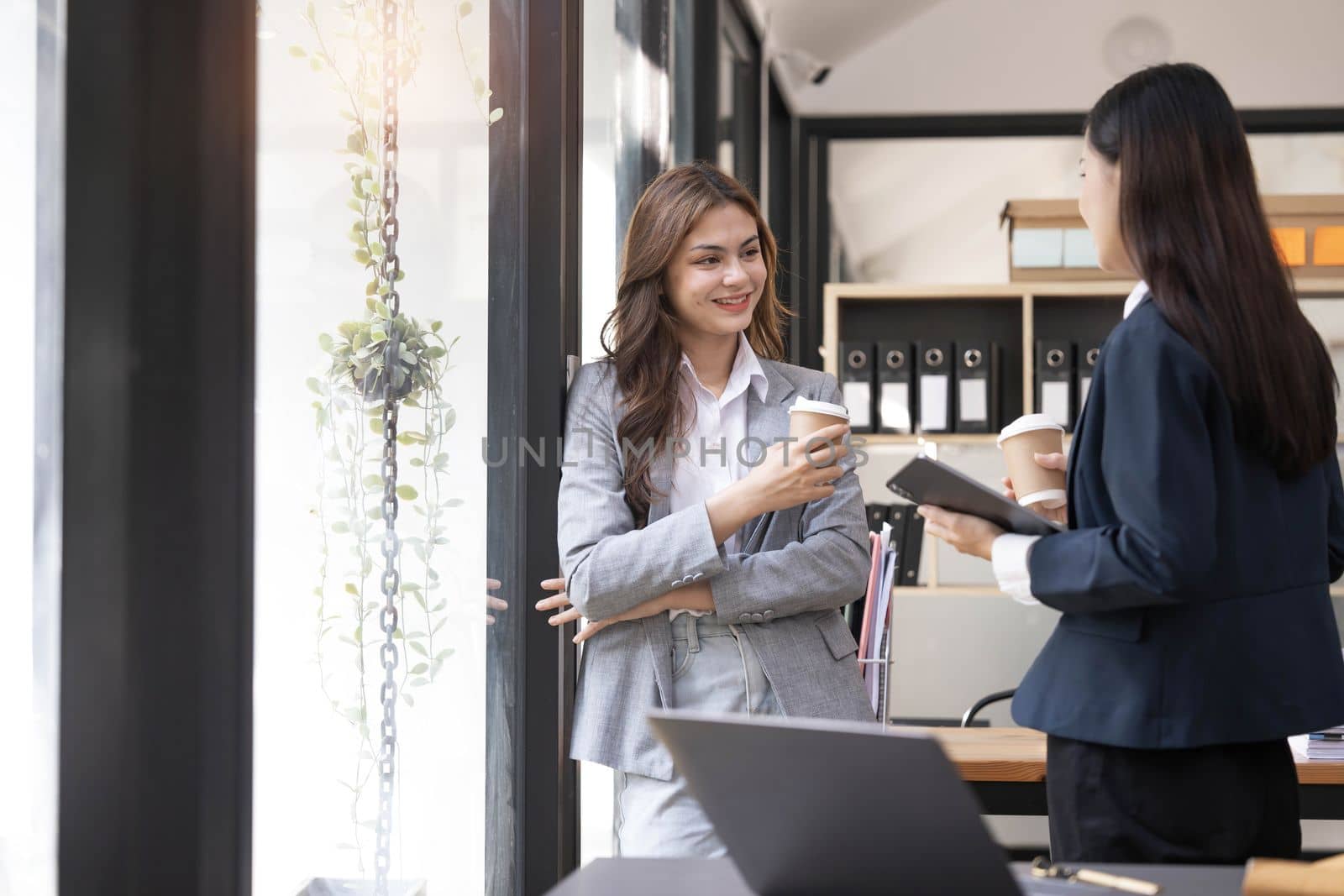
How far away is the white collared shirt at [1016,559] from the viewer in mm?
1378

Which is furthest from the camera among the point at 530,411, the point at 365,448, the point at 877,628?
the point at 877,628

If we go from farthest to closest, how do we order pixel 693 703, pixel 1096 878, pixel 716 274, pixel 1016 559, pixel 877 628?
pixel 877 628
pixel 716 274
pixel 693 703
pixel 1016 559
pixel 1096 878

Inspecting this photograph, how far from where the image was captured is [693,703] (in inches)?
69.2

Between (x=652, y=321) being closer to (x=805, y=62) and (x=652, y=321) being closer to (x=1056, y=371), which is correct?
(x=1056, y=371)

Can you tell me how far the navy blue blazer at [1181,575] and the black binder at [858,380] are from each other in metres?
2.88

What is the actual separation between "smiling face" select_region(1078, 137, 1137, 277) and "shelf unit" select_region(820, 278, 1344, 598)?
2771mm

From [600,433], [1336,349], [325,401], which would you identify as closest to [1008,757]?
[600,433]

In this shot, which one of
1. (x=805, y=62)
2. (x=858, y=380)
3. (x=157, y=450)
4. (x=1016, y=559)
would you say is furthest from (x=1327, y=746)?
(x=805, y=62)

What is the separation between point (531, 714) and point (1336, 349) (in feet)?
11.5

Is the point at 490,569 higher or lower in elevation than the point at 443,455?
lower

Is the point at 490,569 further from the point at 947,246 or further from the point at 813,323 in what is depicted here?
the point at 947,246

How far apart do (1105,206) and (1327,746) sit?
4.18 feet

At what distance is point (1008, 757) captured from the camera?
222cm

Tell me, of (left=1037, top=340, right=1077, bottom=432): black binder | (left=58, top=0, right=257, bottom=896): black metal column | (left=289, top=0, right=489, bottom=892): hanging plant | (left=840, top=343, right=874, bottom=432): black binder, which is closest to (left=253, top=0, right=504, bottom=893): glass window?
(left=289, top=0, right=489, bottom=892): hanging plant
